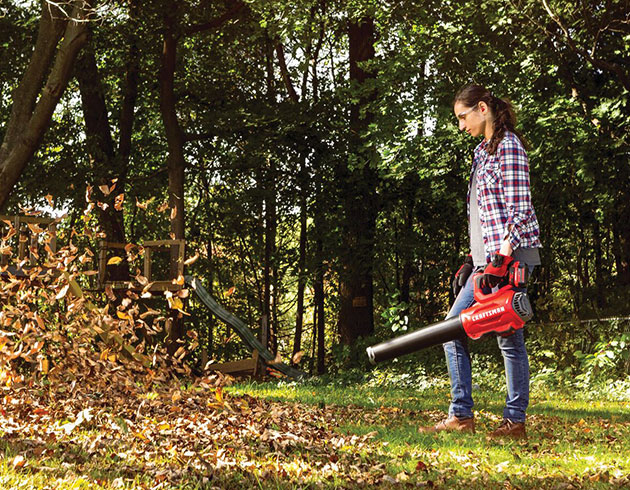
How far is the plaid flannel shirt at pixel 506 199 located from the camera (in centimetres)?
447

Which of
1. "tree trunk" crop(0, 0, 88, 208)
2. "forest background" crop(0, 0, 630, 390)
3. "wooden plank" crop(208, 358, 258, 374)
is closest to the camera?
"tree trunk" crop(0, 0, 88, 208)

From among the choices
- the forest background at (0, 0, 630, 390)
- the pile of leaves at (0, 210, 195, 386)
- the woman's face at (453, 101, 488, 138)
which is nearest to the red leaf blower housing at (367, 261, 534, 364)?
the woman's face at (453, 101, 488, 138)

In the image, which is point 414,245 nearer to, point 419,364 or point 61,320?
point 419,364

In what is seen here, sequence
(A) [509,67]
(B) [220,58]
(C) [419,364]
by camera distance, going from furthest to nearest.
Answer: (B) [220,58], (C) [419,364], (A) [509,67]

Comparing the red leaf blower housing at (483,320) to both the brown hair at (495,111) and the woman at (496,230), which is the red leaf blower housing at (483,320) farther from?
the brown hair at (495,111)

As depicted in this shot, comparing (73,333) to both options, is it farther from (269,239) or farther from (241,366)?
(269,239)

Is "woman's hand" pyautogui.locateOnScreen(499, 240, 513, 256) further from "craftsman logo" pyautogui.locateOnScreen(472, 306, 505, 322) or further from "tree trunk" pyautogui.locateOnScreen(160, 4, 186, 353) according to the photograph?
"tree trunk" pyautogui.locateOnScreen(160, 4, 186, 353)

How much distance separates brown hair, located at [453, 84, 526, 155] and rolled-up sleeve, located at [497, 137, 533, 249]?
0.08 metres

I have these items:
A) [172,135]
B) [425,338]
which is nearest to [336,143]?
[172,135]

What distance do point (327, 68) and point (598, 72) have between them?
9.39 m

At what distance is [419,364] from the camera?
44.0 feet

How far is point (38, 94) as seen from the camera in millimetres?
9531

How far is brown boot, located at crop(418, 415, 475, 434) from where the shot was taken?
4855mm

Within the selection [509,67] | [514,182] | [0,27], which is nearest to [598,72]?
[509,67]
